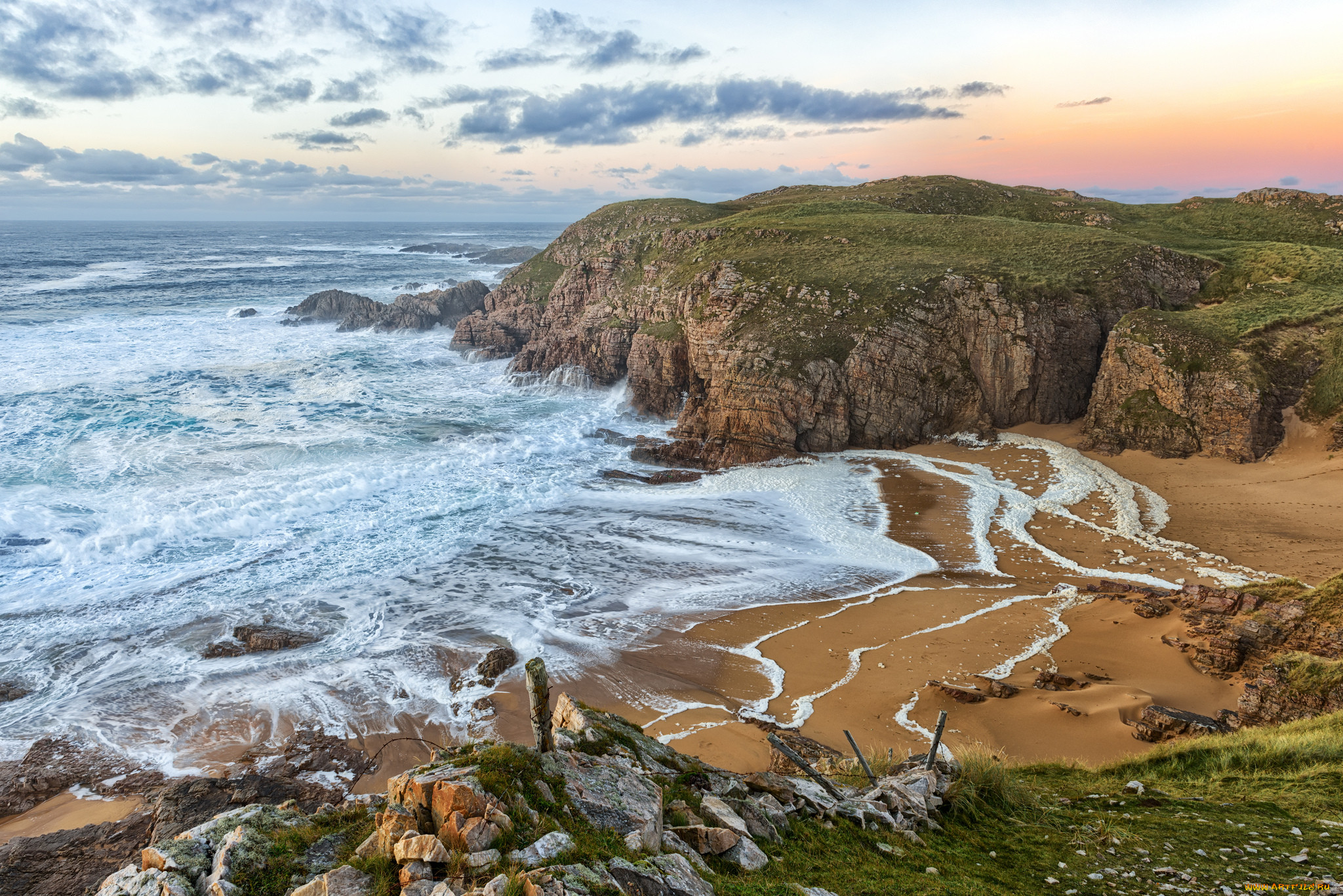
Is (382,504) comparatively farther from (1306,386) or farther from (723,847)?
(1306,386)

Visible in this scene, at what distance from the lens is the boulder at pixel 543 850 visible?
5.62m

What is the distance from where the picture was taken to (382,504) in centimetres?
2603

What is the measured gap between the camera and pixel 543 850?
226 inches

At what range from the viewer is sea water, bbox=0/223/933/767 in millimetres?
15586

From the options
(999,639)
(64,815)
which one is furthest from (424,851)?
(999,639)

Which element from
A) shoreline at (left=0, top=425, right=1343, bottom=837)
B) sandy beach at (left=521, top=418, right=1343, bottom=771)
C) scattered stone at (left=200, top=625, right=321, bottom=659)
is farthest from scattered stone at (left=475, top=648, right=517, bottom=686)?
scattered stone at (left=200, top=625, right=321, bottom=659)

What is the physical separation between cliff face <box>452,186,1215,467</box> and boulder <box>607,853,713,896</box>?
24.6 metres

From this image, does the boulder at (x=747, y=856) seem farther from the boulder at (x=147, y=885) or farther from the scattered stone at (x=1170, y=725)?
the scattered stone at (x=1170, y=725)

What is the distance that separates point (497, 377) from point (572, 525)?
2489cm

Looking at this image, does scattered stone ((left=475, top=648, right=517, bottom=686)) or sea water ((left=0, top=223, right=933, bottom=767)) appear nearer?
sea water ((left=0, top=223, right=933, bottom=767))

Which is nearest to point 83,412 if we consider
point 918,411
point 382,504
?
point 382,504

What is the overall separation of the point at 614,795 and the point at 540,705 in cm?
120

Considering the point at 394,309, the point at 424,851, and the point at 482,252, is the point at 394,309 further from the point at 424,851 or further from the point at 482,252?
the point at 482,252

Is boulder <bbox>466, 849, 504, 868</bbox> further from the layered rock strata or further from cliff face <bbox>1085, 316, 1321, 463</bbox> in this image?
cliff face <bbox>1085, 316, 1321, 463</bbox>
